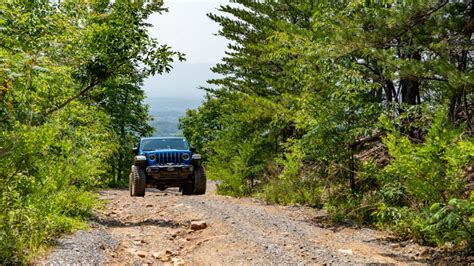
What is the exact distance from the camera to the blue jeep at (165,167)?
14.5 m

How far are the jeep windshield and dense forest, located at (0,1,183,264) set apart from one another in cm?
203

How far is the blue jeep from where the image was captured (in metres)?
14.5

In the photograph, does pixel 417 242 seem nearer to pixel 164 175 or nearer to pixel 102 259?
pixel 102 259

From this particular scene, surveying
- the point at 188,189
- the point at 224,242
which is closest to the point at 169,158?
the point at 188,189

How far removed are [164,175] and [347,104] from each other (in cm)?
619

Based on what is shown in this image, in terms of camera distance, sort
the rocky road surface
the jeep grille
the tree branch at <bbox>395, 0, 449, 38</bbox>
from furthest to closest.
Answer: the jeep grille < the tree branch at <bbox>395, 0, 449, 38</bbox> < the rocky road surface

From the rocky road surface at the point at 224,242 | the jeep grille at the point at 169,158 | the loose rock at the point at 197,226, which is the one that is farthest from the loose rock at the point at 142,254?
the jeep grille at the point at 169,158

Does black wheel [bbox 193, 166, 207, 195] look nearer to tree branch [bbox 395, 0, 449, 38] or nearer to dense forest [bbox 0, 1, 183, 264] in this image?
dense forest [bbox 0, 1, 183, 264]

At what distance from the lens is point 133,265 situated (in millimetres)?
6707

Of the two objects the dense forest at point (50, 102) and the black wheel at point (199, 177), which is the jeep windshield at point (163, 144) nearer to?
the black wheel at point (199, 177)

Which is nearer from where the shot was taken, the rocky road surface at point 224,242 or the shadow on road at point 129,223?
the rocky road surface at point 224,242

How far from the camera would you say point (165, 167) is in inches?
571

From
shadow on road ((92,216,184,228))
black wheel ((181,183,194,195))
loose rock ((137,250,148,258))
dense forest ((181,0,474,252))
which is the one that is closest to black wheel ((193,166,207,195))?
black wheel ((181,183,194,195))

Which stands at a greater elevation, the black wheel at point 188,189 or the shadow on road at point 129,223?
the black wheel at point 188,189
